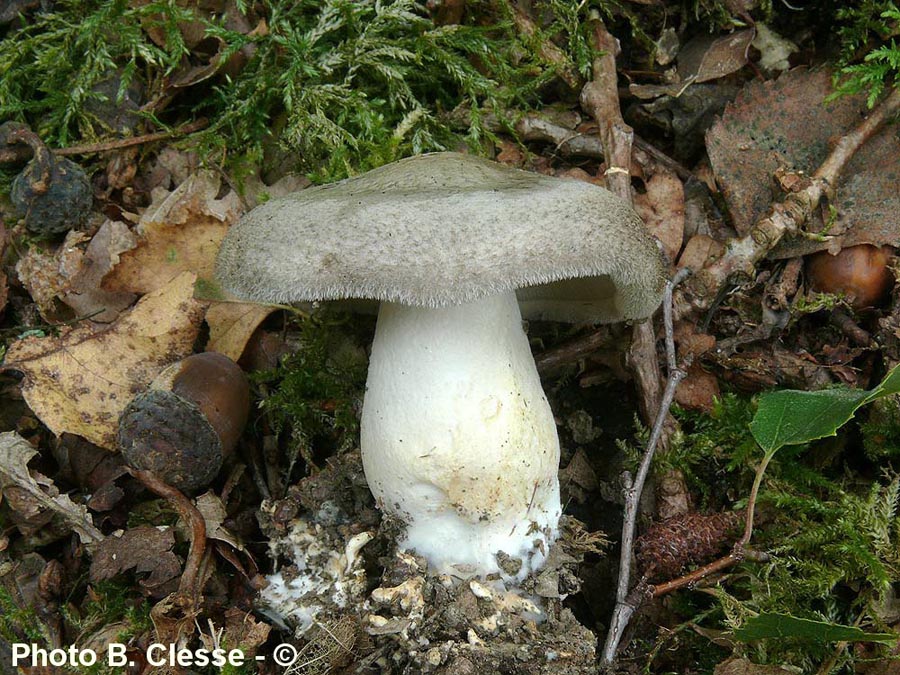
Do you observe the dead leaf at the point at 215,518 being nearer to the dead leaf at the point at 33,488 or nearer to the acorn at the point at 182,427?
the acorn at the point at 182,427

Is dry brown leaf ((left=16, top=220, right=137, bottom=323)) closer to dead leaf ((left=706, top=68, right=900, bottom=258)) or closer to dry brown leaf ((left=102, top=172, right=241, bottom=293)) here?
dry brown leaf ((left=102, top=172, right=241, bottom=293))

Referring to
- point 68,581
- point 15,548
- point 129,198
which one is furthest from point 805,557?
point 129,198

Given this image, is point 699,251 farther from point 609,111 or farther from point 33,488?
point 33,488

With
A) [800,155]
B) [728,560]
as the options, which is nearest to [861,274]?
[800,155]

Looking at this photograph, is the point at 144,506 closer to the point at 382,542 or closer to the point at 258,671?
the point at 258,671

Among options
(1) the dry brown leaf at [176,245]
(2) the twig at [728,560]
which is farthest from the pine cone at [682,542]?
(1) the dry brown leaf at [176,245]

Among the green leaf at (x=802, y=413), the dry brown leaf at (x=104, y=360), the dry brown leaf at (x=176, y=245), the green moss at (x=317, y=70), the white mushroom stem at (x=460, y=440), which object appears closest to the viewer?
the green leaf at (x=802, y=413)

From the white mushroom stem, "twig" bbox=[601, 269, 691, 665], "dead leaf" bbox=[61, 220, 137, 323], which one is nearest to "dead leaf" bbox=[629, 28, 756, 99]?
"twig" bbox=[601, 269, 691, 665]
